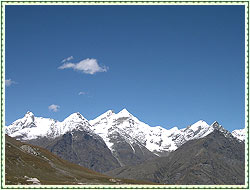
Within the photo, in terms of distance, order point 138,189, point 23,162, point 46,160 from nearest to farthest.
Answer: point 138,189 < point 23,162 < point 46,160

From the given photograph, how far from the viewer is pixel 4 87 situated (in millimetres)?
43812

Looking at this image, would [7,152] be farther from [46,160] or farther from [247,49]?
[247,49]

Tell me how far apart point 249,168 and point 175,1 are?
71.6ft

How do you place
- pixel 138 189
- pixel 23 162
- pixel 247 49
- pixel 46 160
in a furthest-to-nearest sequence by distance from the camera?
1. pixel 46 160
2. pixel 23 162
3. pixel 247 49
4. pixel 138 189

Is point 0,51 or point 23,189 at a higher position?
point 0,51

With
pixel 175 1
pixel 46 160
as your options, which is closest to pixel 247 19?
pixel 175 1

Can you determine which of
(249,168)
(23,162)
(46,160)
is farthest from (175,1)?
(46,160)

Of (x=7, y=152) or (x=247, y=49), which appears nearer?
(x=247, y=49)

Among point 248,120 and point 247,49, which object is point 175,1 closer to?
point 247,49

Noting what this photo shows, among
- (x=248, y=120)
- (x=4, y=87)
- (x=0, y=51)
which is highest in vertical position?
(x=0, y=51)

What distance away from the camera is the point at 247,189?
39562 mm

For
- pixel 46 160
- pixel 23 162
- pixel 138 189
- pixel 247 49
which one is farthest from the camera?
pixel 46 160

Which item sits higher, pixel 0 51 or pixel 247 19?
pixel 247 19

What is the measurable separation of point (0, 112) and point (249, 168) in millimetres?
Result: 29592
